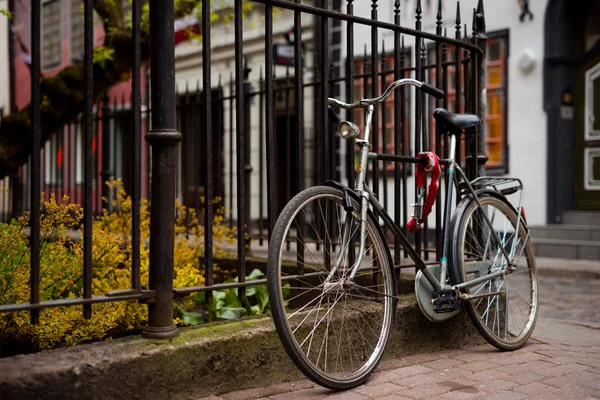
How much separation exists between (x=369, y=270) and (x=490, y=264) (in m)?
0.92

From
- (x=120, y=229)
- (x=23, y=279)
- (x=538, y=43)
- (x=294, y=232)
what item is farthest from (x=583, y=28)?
(x=23, y=279)

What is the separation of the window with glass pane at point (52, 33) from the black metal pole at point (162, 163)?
58.0 feet

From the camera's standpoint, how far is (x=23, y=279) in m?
2.98

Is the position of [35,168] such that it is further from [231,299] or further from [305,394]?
[231,299]

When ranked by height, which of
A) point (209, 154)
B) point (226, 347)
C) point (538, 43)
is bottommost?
point (226, 347)

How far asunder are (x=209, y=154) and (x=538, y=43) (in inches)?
357

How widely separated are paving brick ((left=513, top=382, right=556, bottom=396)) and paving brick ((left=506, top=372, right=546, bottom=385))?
0.05 meters

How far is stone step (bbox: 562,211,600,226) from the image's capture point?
10.4 meters

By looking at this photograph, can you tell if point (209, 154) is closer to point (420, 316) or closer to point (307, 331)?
point (307, 331)

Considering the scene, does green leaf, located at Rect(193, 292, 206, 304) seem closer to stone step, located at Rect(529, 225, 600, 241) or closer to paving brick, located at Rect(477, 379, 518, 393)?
paving brick, located at Rect(477, 379, 518, 393)

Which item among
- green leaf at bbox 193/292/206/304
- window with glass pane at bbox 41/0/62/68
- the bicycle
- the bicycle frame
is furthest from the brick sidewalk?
window with glass pane at bbox 41/0/62/68

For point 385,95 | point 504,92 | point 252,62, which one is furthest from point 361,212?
point 252,62

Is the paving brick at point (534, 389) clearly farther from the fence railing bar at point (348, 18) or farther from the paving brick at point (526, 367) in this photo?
the fence railing bar at point (348, 18)

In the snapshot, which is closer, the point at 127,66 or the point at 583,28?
the point at 127,66
